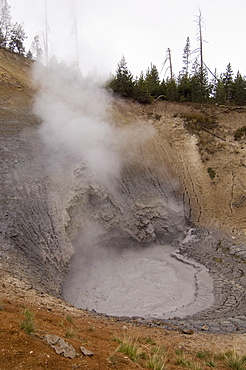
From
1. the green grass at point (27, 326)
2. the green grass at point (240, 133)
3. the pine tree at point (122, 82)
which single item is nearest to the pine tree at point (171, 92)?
the pine tree at point (122, 82)

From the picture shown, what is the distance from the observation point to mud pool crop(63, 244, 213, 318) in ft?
27.7

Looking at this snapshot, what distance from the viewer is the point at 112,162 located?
13.5 m

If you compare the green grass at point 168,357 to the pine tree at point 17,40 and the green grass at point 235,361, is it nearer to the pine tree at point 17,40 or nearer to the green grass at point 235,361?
the green grass at point 235,361

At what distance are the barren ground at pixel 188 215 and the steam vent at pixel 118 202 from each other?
8 centimetres

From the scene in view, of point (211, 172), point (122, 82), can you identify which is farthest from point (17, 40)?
point (211, 172)

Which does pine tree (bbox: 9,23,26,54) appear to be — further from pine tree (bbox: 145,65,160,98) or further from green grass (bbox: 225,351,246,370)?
green grass (bbox: 225,351,246,370)

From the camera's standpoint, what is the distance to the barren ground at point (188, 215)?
3855mm

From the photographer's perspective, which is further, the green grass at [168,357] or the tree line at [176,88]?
the tree line at [176,88]

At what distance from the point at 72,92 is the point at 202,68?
1534 cm

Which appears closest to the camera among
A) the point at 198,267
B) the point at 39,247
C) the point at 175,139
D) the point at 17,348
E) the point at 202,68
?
the point at 17,348

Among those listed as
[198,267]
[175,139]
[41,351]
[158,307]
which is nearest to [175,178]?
[175,139]

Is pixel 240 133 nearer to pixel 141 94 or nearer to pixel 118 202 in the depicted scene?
pixel 141 94

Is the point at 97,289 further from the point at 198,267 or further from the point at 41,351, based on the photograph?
the point at 41,351

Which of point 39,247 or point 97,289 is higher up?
point 39,247
